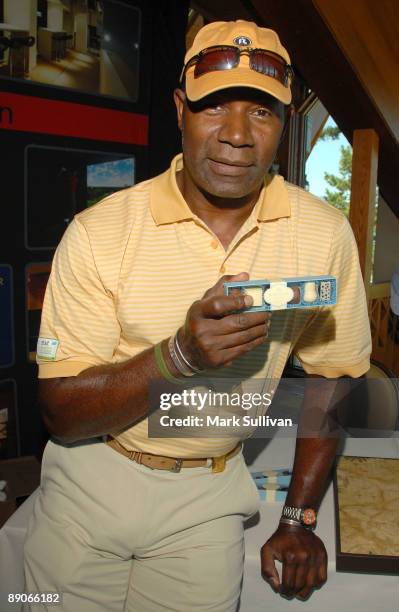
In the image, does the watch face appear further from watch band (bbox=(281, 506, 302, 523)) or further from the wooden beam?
the wooden beam

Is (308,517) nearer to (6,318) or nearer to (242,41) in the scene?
(242,41)

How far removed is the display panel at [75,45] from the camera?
2.64 metres

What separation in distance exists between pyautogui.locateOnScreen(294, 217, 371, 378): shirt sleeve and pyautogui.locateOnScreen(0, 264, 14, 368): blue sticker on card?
5.47ft

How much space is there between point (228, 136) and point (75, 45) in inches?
77.4

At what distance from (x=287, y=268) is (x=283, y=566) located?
0.70 metres

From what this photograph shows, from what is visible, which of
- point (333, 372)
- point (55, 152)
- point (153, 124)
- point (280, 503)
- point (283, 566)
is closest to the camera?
point (283, 566)

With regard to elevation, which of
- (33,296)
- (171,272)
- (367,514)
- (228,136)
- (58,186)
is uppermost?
(58,186)

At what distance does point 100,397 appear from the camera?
48.6 inches

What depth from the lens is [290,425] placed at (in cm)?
211

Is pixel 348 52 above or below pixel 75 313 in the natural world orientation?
above

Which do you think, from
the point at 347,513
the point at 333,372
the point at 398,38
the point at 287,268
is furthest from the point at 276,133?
the point at 398,38

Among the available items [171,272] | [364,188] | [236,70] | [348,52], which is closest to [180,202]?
[171,272]

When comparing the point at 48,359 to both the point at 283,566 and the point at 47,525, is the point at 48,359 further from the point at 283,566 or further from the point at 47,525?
the point at 283,566

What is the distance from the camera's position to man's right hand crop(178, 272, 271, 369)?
1012mm
